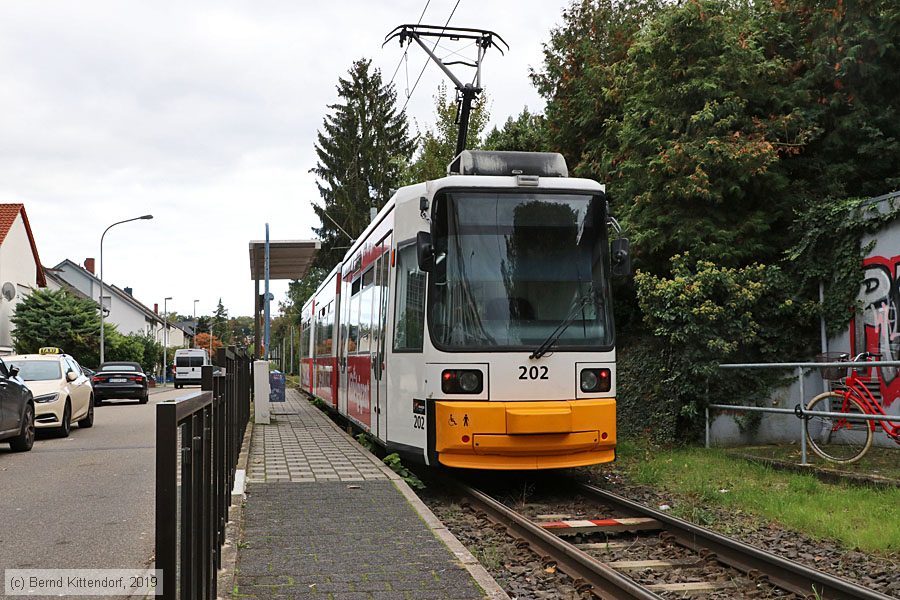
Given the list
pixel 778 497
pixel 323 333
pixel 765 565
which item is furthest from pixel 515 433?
pixel 323 333

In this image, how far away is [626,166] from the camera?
15492 mm

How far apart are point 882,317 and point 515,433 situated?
A: 6.44m

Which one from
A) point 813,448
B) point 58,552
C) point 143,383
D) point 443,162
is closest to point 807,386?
point 813,448

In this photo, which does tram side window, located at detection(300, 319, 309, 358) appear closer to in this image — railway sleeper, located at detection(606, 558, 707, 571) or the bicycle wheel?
the bicycle wheel

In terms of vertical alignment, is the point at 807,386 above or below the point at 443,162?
below

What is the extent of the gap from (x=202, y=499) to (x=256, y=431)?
43.5 ft

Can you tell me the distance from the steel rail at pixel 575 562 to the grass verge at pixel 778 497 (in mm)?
1604

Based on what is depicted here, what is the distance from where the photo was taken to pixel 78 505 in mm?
9086

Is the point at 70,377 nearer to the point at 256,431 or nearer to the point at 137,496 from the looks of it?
the point at 256,431

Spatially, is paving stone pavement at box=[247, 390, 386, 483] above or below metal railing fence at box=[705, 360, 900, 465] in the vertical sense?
below

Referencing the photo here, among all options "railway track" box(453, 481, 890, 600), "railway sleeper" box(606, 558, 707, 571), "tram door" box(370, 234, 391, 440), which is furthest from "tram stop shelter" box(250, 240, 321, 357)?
"railway sleeper" box(606, 558, 707, 571)

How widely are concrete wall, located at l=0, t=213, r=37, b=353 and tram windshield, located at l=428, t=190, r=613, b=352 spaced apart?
3599 cm

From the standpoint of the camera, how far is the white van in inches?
2104

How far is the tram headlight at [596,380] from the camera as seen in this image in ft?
31.1
